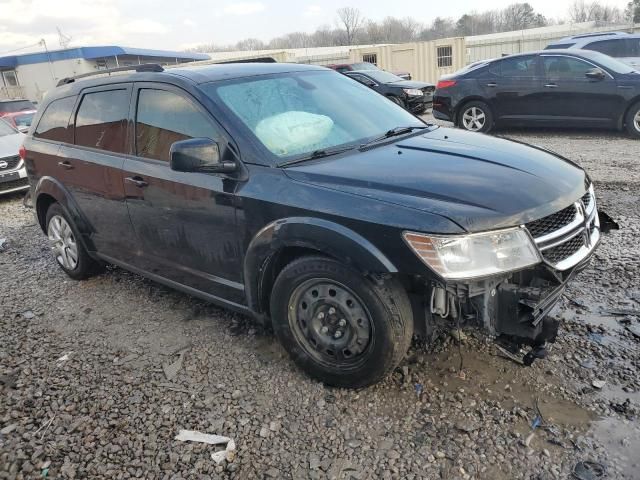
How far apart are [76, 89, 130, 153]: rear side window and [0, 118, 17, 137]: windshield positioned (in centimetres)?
648

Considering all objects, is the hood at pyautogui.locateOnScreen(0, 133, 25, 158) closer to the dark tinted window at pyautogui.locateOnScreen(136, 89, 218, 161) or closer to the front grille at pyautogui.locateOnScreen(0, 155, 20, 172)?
the front grille at pyautogui.locateOnScreen(0, 155, 20, 172)

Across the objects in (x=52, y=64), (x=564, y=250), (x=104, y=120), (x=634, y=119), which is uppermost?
(x=52, y=64)

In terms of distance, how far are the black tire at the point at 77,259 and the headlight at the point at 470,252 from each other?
11.1 feet

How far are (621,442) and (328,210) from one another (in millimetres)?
1757

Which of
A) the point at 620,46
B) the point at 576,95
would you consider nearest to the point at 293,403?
the point at 576,95

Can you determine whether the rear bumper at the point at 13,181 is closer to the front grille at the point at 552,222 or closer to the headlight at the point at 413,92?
the front grille at the point at 552,222

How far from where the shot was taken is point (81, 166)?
13.9ft

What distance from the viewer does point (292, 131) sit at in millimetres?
3240

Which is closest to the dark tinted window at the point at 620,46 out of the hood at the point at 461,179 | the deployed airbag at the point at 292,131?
the hood at the point at 461,179

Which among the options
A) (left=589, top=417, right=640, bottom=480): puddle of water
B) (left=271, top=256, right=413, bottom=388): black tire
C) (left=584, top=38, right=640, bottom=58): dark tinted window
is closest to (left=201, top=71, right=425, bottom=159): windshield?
(left=271, top=256, right=413, bottom=388): black tire

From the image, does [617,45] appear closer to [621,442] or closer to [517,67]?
[517,67]

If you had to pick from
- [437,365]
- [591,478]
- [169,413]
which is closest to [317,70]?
[437,365]

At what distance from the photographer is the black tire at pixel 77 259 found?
183 inches

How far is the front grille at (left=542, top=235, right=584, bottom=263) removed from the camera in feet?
8.48
